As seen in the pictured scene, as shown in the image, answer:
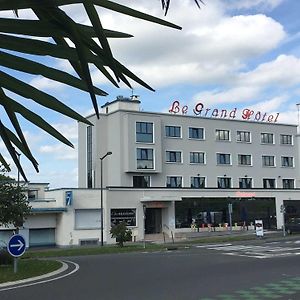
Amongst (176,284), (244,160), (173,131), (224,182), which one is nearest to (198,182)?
(224,182)

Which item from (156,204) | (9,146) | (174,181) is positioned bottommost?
(9,146)

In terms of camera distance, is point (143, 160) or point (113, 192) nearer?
point (113, 192)

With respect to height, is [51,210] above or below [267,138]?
below

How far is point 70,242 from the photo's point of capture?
49.6 metres

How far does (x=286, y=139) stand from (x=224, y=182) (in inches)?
473

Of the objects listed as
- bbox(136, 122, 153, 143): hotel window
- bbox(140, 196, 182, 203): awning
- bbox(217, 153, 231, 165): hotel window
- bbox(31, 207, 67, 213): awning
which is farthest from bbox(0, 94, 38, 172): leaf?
bbox(217, 153, 231, 165): hotel window

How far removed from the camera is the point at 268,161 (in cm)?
6862

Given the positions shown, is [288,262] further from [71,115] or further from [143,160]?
[143,160]

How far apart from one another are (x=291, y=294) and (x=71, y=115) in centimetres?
1118

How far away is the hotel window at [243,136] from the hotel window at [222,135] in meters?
1.55

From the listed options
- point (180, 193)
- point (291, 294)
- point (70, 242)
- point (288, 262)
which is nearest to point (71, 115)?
point (291, 294)

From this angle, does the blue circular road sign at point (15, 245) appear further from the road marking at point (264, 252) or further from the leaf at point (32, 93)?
the leaf at point (32, 93)

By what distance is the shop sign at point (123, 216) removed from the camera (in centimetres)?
5253

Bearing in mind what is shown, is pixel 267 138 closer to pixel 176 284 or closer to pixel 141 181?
pixel 141 181
